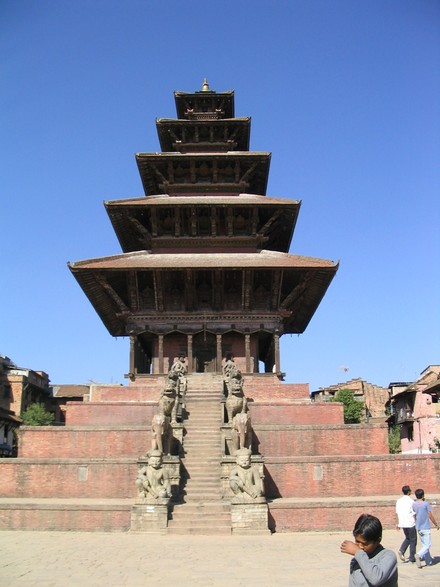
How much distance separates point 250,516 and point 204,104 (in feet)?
85.3

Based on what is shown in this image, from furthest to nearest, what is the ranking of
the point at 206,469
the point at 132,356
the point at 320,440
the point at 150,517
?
the point at 132,356 → the point at 320,440 → the point at 206,469 → the point at 150,517

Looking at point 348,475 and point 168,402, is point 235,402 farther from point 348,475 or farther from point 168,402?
point 348,475

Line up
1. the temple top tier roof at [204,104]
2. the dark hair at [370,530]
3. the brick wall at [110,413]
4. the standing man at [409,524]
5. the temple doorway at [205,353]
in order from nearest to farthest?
the dark hair at [370,530] < the standing man at [409,524] < the brick wall at [110,413] < the temple doorway at [205,353] < the temple top tier roof at [204,104]

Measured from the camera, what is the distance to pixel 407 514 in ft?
34.1

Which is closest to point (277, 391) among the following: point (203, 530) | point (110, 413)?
point (110, 413)

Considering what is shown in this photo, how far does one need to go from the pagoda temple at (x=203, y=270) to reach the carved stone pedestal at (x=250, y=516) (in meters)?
10.4

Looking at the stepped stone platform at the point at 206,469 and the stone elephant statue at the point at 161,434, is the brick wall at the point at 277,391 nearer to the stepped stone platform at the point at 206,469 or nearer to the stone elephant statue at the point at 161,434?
the stepped stone platform at the point at 206,469

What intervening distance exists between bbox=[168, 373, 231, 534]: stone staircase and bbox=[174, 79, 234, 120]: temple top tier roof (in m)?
16.9

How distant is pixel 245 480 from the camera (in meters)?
14.1

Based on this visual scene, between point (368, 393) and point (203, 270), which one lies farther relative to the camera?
point (368, 393)

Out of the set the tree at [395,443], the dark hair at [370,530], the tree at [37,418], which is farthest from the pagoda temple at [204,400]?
the tree at [37,418]

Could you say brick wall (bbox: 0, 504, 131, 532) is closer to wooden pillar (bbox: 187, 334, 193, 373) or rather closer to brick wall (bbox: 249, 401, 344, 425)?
brick wall (bbox: 249, 401, 344, 425)

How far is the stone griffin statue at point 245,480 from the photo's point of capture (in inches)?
550

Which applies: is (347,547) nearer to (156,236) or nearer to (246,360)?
(246,360)
